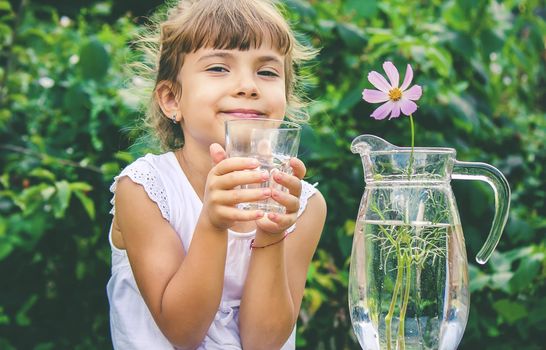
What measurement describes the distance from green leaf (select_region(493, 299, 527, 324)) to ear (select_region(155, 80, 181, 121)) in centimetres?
130

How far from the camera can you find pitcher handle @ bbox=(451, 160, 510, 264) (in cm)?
140

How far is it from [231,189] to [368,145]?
0.27m

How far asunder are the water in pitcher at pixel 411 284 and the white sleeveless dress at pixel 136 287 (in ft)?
2.03

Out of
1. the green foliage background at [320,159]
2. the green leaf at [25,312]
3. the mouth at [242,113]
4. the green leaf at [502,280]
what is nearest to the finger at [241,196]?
the mouth at [242,113]

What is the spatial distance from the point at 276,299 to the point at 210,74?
56cm

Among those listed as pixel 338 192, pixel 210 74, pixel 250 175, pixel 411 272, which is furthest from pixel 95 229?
pixel 411 272

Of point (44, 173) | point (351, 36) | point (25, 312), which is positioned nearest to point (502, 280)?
point (351, 36)

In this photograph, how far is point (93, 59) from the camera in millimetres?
2748

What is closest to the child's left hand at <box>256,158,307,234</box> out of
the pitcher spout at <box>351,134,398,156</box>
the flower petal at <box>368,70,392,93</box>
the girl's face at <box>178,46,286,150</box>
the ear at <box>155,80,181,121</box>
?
the pitcher spout at <box>351,134,398,156</box>

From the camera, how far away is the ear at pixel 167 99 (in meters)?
2.08

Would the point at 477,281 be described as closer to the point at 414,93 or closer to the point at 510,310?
the point at 510,310

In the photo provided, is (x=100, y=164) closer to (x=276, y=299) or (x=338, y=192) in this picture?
(x=338, y=192)

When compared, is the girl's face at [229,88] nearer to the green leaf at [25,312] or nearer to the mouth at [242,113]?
the mouth at [242,113]

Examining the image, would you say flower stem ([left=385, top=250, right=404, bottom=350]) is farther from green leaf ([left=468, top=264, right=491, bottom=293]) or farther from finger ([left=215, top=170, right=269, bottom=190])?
green leaf ([left=468, top=264, right=491, bottom=293])
